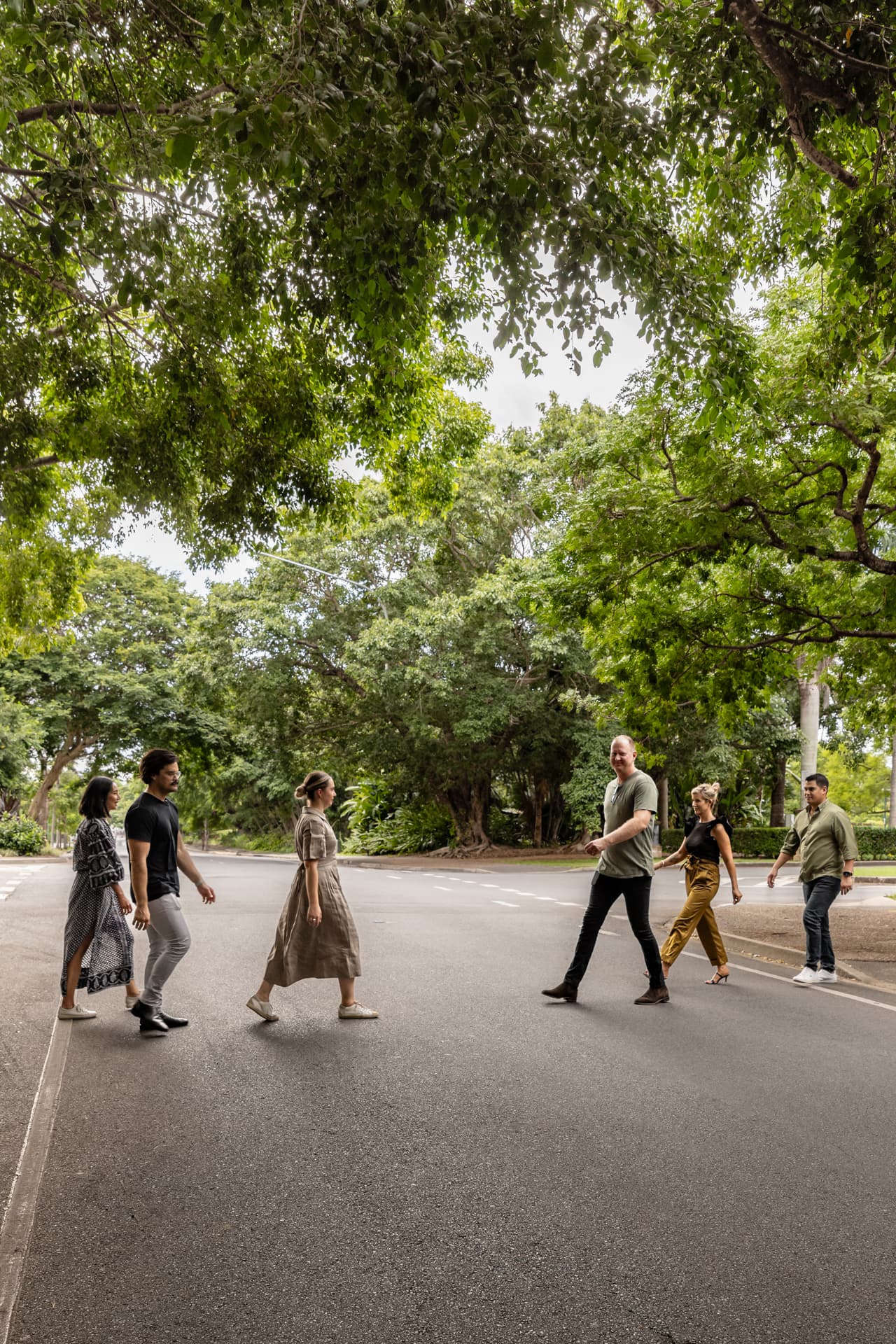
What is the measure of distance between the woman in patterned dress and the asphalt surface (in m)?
0.33

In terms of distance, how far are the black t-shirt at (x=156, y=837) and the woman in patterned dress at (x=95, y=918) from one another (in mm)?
244

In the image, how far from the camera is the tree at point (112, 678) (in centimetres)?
3909

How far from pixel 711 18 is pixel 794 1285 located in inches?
275

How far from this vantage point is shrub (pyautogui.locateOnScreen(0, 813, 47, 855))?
34562 mm

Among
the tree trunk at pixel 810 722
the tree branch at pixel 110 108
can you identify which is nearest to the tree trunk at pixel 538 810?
the tree trunk at pixel 810 722

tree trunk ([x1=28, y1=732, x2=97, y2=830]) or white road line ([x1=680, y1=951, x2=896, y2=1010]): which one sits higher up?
tree trunk ([x1=28, y1=732, x2=97, y2=830])

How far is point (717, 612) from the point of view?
46.4 ft

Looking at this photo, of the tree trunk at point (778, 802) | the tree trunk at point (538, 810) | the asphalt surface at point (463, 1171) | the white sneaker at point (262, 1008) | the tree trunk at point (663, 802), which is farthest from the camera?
the tree trunk at point (778, 802)

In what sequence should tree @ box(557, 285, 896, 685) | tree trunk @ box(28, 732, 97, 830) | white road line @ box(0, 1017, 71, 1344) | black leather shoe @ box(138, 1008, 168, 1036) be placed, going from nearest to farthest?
white road line @ box(0, 1017, 71, 1344) → black leather shoe @ box(138, 1008, 168, 1036) → tree @ box(557, 285, 896, 685) → tree trunk @ box(28, 732, 97, 830)

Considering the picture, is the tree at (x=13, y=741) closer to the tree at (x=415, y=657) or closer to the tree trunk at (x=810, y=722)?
the tree at (x=415, y=657)

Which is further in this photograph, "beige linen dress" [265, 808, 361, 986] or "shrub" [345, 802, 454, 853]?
"shrub" [345, 802, 454, 853]

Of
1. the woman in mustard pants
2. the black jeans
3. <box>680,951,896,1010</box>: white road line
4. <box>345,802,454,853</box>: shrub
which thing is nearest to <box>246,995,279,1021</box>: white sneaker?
the black jeans

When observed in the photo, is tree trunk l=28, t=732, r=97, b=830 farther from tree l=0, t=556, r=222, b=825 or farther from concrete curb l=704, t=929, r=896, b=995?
concrete curb l=704, t=929, r=896, b=995

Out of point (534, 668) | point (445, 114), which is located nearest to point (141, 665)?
point (534, 668)
